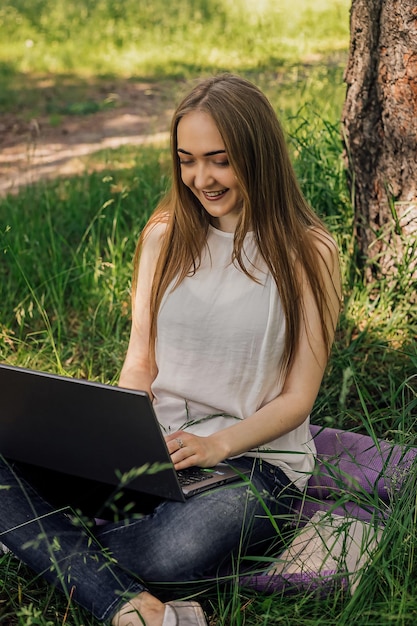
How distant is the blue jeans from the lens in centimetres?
204

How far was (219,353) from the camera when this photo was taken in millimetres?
2307

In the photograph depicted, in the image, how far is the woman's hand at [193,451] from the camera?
205 cm

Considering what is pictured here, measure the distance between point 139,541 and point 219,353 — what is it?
502 millimetres

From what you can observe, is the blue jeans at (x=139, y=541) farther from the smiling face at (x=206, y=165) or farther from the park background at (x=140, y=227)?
the smiling face at (x=206, y=165)

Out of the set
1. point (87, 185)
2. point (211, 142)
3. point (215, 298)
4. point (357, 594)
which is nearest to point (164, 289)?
point (215, 298)

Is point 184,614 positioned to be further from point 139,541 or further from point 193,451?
point 193,451

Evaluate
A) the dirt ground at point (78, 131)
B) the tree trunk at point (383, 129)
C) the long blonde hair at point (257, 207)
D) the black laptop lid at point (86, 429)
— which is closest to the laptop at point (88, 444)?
the black laptop lid at point (86, 429)

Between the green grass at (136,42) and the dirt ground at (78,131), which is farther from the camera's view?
the green grass at (136,42)

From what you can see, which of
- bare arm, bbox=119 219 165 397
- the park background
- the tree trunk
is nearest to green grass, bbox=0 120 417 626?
the park background

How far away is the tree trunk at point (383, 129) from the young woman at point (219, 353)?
2.70ft

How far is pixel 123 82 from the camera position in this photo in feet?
25.3

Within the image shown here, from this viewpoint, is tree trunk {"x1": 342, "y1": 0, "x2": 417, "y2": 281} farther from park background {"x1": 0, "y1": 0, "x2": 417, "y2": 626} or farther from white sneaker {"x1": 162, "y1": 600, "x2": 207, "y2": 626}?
white sneaker {"x1": 162, "y1": 600, "x2": 207, "y2": 626}

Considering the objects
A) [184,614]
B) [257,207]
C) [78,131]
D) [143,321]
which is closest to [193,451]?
[184,614]

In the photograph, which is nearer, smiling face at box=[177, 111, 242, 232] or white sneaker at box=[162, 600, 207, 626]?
white sneaker at box=[162, 600, 207, 626]
